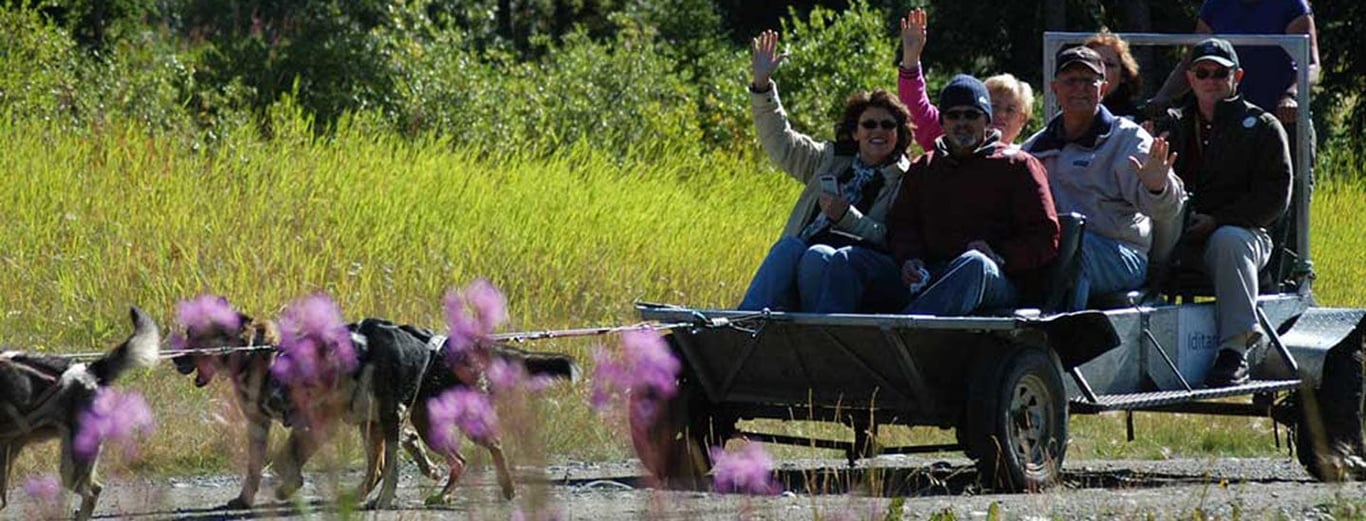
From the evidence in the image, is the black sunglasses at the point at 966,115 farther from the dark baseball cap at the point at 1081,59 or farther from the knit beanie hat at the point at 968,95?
the dark baseball cap at the point at 1081,59

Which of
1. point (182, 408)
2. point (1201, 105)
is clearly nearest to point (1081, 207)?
point (1201, 105)

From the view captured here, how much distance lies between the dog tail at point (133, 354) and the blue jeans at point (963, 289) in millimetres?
2817

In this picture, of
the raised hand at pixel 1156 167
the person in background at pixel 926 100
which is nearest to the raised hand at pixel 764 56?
the person in background at pixel 926 100

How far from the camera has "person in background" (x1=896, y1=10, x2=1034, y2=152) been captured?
10141mm

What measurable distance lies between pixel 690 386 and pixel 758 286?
0.52 metres

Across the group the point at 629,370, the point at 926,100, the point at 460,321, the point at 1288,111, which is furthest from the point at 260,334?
the point at 1288,111

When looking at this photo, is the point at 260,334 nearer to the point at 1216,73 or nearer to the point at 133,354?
the point at 133,354

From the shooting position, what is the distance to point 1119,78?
10391mm

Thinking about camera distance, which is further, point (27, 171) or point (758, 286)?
point (27, 171)

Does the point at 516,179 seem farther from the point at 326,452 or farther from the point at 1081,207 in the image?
the point at 326,452

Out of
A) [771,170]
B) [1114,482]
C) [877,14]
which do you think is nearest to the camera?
[1114,482]

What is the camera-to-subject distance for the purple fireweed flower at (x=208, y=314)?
21.9ft

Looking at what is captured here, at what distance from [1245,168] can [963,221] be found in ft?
5.20

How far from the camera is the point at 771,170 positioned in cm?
2116
